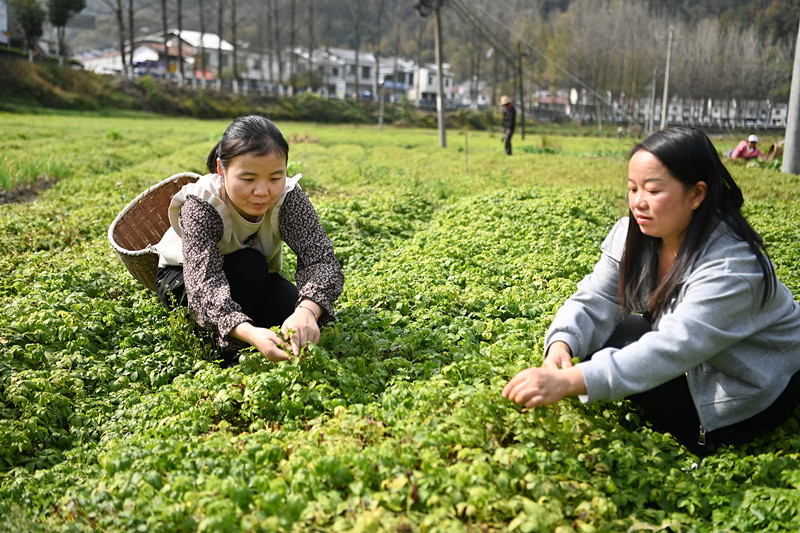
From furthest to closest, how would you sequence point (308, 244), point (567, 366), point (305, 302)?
point (308, 244) < point (305, 302) < point (567, 366)

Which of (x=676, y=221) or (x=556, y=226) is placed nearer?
(x=676, y=221)

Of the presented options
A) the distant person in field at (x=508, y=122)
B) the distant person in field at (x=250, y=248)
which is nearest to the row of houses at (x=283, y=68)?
the distant person in field at (x=508, y=122)

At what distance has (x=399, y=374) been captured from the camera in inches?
143

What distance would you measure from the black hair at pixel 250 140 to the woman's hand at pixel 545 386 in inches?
70.1

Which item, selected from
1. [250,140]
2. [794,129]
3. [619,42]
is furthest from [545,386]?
[619,42]

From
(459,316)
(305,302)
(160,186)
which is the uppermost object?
(160,186)

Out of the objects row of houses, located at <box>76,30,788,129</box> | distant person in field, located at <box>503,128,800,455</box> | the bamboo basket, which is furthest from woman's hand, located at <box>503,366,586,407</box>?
row of houses, located at <box>76,30,788,129</box>

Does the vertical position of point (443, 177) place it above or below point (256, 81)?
below

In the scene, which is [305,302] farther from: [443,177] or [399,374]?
[443,177]

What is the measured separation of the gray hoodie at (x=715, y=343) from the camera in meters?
2.88

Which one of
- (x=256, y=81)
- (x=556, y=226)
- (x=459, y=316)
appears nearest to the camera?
(x=459, y=316)

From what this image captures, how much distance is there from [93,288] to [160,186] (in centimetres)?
90

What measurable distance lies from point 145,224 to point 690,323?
3973mm

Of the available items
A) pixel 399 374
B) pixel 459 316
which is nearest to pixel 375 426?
pixel 399 374
